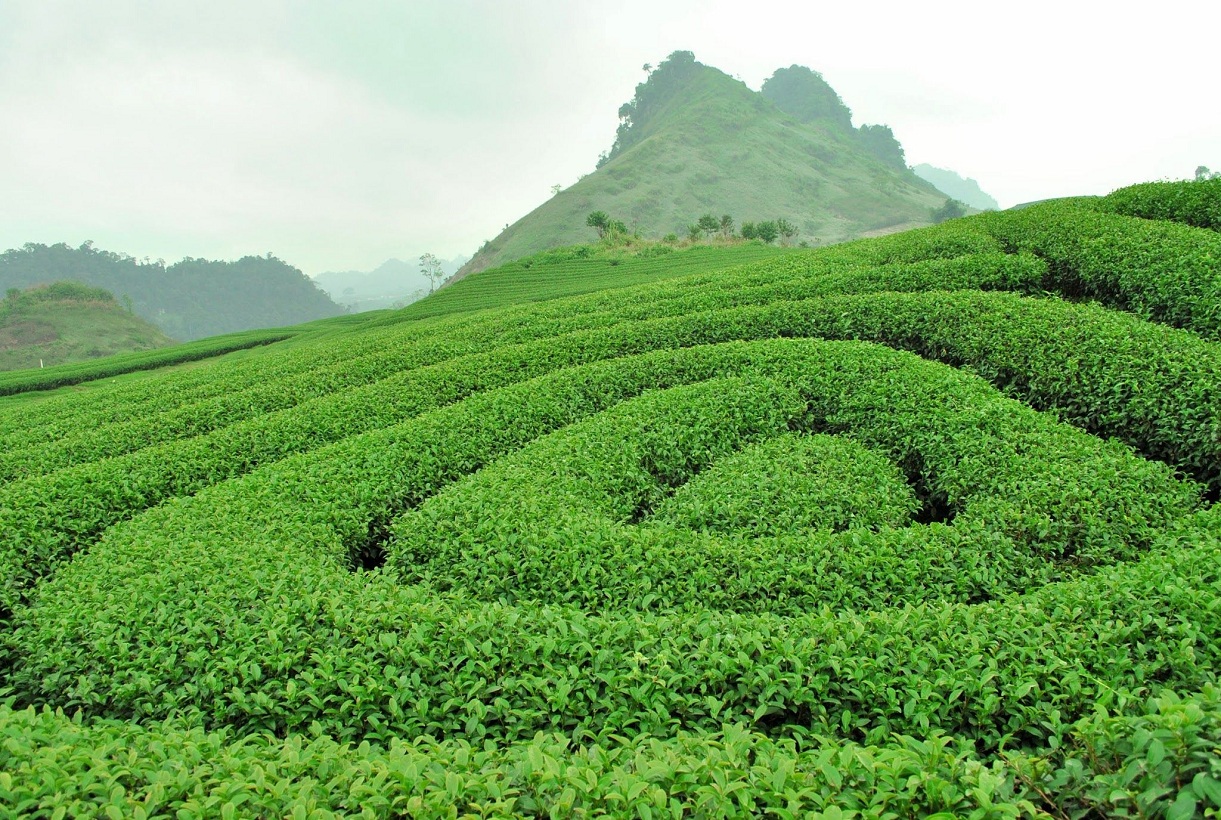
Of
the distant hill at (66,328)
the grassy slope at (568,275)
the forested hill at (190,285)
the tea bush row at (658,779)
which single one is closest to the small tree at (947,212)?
the grassy slope at (568,275)

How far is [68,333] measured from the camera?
66.1 m

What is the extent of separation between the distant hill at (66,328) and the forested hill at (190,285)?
43.7 m

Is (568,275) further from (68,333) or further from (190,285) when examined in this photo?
(190,285)

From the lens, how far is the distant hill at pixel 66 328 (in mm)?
61156

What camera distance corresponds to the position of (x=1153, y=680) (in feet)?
11.7

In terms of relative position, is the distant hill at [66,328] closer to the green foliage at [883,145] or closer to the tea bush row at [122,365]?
the tea bush row at [122,365]

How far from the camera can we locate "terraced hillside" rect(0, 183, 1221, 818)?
276 centimetres

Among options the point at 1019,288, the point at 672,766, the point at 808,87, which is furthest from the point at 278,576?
the point at 808,87

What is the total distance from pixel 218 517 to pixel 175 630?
213cm

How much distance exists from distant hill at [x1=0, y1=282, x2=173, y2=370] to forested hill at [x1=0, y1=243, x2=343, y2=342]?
143ft

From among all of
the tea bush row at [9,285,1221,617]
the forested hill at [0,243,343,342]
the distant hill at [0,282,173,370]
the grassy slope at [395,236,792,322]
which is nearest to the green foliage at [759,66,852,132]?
the forested hill at [0,243,343,342]

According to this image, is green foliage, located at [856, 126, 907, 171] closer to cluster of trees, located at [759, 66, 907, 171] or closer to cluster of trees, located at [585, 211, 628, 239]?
cluster of trees, located at [759, 66, 907, 171]

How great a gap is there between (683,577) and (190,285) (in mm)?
159428

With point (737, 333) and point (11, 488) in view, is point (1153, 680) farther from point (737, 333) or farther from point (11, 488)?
point (11, 488)
